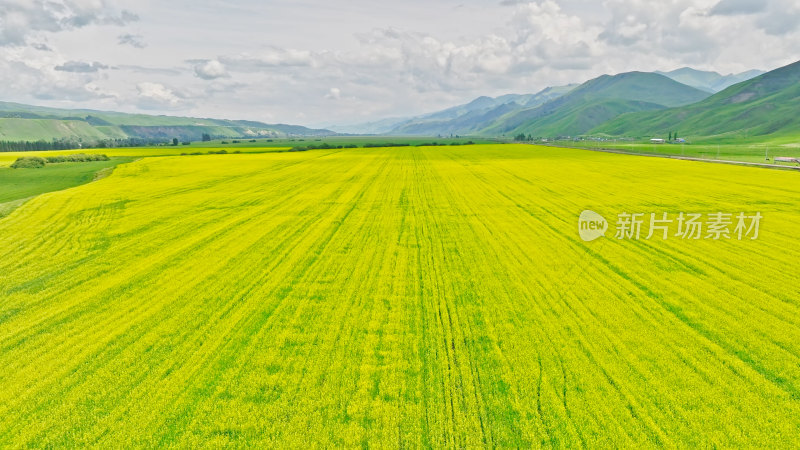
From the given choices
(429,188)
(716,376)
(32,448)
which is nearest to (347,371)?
(32,448)

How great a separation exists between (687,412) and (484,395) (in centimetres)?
359

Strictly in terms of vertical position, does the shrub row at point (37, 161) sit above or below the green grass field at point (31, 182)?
above

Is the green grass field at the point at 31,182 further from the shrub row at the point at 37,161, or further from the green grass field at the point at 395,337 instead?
the green grass field at the point at 395,337

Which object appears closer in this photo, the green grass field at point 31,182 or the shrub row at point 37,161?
the green grass field at point 31,182

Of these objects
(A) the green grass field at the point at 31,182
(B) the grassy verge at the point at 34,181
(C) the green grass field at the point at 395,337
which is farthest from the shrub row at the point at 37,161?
(C) the green grass field at the point at 395,337

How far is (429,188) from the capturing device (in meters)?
34.5

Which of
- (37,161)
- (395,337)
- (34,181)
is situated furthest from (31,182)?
(395,337)

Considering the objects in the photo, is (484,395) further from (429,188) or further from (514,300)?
(429,188)

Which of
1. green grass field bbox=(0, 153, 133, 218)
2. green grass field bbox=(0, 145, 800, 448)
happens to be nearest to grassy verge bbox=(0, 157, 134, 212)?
green grass field bbox=(0, 153, 133, 218)

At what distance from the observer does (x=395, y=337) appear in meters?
9.60

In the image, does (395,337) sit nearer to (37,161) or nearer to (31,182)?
(31,182)

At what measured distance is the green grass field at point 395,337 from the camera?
674 cm

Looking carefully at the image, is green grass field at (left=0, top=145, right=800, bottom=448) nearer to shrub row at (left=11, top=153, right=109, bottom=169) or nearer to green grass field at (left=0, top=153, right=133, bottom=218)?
green grass field at (left=0, top=153, right=133, bottom=218)

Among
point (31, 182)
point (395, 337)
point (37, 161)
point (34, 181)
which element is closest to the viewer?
point (395, 337)
